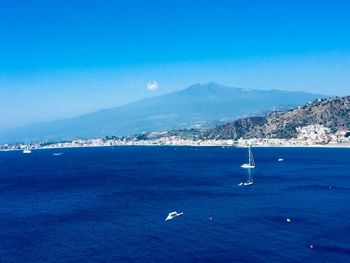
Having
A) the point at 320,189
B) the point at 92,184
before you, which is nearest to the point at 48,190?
the point at 92,184

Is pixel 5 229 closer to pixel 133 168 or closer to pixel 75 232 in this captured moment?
pixel 75 232

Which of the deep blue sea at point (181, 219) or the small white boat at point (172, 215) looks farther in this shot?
the small white boat at point (172, 215)

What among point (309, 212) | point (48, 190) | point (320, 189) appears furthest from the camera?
point (48, 190)

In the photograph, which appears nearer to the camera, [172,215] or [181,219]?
[181,219]

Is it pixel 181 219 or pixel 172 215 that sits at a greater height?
pixel 172 215

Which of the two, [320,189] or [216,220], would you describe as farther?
[320,189]

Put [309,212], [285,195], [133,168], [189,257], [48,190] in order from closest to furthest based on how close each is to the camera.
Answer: [189,257], [309,212], [285,195], [48,190], [133,168]

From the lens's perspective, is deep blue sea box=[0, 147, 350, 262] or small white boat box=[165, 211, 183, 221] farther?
small white boat box=[165, 211, 183, 221]
